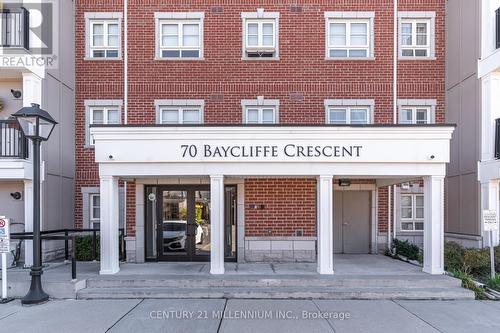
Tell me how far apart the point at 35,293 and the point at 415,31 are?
13024 millimetres

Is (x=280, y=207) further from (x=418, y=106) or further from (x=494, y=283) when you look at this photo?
(x=494, y=283)

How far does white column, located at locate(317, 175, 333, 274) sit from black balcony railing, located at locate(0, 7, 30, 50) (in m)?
8.76

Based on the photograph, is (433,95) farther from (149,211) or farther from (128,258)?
(128,258)

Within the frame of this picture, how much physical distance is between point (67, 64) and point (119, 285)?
7305 millimetres

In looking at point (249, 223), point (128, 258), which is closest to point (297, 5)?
point (249, 223)

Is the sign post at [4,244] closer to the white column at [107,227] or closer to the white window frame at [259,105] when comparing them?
the white column at [107,227]

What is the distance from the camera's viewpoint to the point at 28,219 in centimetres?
1068

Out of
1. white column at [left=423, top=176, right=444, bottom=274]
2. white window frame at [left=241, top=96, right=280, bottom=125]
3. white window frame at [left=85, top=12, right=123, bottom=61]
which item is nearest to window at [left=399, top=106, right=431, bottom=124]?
white column at [left=423, top=176, right=444, bottom=274]

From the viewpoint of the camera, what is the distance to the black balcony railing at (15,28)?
10.6 m

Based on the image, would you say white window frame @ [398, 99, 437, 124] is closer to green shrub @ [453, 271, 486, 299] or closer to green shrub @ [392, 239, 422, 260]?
green shrub @ [392, 239, 422, 260]

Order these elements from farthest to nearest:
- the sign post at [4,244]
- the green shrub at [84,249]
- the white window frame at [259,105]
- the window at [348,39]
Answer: the window at [348,39], the white window frame at [259,105], the green shrub at [84,249], the sign post at [4,244]

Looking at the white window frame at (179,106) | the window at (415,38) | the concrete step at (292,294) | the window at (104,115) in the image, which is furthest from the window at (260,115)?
the concrete step at (292,294)

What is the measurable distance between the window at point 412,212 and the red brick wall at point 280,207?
315cm

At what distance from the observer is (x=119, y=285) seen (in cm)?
902
